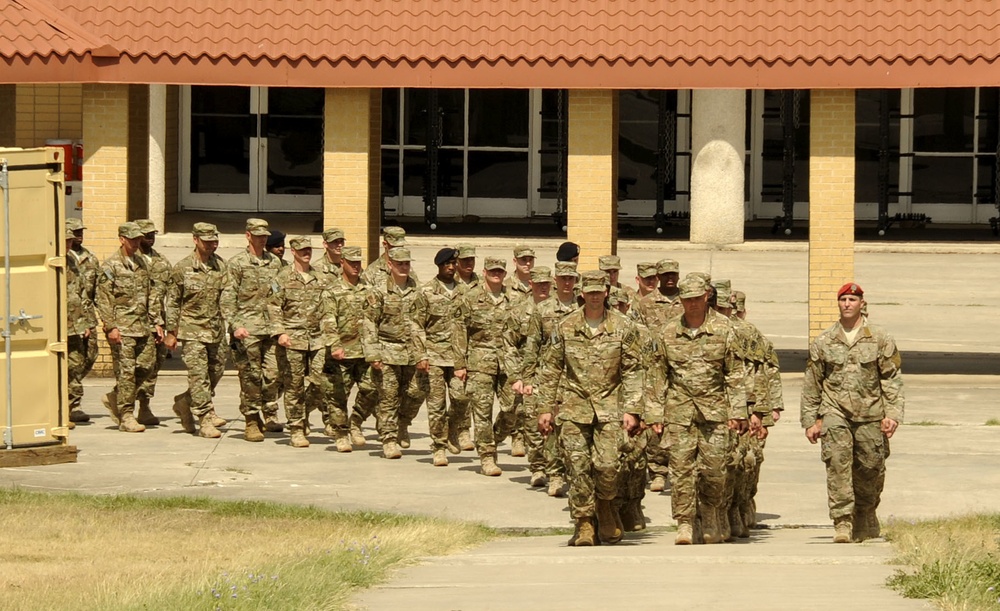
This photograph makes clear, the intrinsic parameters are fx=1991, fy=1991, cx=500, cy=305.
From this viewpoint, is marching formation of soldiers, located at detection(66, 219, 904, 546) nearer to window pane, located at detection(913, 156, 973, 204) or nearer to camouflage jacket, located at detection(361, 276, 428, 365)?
camouflage jacket, located at detection(361, 276, 428, 365)

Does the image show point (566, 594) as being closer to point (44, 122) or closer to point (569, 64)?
point (569, 64)

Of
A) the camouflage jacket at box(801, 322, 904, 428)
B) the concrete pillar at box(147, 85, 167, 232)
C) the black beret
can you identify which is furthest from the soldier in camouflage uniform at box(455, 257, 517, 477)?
the concrete pillar at box(147, 85, 167, 232)

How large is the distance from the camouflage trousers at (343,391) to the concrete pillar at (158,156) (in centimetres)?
1469

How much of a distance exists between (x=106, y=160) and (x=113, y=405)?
469 centimetres

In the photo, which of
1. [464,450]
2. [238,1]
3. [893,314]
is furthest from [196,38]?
[893,314]

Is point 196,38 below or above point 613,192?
above

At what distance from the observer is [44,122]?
1206 inches

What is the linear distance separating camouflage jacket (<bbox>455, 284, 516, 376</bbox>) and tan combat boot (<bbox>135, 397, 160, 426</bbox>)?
376cm

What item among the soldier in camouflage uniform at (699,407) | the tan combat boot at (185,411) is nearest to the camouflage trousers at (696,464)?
the soldier in camouflage uniform at (699,407)

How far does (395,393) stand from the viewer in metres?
17.3

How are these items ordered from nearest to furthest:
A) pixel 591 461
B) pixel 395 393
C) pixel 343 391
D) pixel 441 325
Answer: pixel 591 461 < pixel 441 325 < pixel 395 393 < pixel 343 391

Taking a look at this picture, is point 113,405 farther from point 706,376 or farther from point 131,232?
point 706,376

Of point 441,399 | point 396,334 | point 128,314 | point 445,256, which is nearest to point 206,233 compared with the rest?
point 128,314

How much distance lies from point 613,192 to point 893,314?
746 cm
